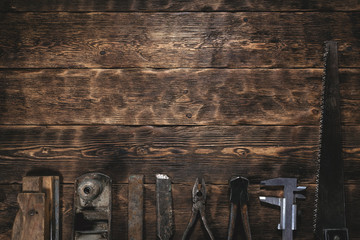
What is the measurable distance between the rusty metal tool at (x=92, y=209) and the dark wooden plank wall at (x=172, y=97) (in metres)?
0.07

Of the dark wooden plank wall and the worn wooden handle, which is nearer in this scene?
the worn wooden handle

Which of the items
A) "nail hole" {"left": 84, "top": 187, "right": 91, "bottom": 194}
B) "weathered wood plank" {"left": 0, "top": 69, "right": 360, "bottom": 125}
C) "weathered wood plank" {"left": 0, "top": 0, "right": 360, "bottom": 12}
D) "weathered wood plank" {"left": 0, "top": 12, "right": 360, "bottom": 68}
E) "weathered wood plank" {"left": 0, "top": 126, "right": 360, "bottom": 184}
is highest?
"weathered wood plank" {"left": 0, "top": 0, "right": 360, "bottom": 12}

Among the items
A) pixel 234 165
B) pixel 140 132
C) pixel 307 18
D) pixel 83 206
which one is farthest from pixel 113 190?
pixel 307 18

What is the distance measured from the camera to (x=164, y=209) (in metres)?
1.23

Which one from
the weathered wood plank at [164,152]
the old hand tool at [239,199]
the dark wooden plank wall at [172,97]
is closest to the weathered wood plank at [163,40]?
the dark wooden plank wall at [172,97]

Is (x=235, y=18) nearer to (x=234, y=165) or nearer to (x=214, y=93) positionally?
(x=214, y=93)

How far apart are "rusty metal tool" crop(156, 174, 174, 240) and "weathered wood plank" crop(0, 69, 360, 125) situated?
265mm

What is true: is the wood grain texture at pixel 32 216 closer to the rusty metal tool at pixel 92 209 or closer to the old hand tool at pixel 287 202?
the rusty metal tool at pixel 92 209

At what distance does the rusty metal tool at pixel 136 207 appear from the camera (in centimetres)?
122

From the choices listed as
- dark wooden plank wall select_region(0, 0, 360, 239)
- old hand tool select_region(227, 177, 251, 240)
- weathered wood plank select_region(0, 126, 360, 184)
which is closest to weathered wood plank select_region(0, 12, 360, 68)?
dark wooden plank wall select_region(0, 0, 360, 239)

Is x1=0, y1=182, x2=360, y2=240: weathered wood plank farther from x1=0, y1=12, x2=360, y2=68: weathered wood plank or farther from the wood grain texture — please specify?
x1=0, y1=12, x2=360, y2=68: weathered wood plank

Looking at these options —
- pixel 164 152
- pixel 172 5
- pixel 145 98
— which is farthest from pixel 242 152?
pixel 172 5

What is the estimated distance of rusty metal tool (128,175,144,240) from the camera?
122 cm

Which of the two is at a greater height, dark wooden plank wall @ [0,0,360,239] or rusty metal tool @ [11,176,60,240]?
dark wooden plank wall @ [0,0,360,239]
